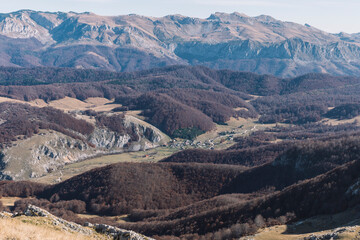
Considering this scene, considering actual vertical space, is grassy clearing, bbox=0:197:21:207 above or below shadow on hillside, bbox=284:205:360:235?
below

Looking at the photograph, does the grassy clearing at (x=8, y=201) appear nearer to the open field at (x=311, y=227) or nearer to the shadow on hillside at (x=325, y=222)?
the open field at (x=311, y=227)

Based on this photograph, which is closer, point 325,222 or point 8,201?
point 325,222

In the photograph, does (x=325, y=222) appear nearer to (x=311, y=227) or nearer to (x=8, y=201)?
(x=311, y=227)

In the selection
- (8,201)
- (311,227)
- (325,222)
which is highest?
(325,222)

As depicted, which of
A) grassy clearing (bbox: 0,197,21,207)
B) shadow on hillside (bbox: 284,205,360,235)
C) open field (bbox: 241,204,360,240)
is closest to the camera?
open field (bbox: 241,204,360,240)

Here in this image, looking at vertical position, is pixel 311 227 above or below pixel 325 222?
below

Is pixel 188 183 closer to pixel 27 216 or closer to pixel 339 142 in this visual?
pixel 339 142

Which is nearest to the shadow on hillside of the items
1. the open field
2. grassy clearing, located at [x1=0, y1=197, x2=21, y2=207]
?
the open field

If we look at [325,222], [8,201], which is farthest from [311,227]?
[8,201]

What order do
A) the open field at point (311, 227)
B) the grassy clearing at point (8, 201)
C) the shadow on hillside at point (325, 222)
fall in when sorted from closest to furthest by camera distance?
the open field at point (311, 227) < the shadow on hillside at point (325, 222) < the grassy clearing at point (8, 201)

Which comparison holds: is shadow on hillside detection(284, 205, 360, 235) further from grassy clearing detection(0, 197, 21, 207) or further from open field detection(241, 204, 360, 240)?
grassy clearing detection(0, 197, 21, 207)

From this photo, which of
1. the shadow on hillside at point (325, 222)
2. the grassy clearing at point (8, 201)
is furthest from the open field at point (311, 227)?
the grassy clearing at point (8, 201)
